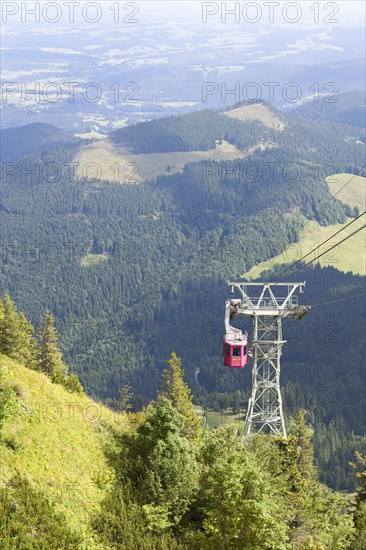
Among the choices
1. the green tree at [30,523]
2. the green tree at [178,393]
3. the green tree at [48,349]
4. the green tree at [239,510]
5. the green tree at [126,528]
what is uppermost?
the green tree at [30,523]

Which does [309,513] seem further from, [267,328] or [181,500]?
[267,328]

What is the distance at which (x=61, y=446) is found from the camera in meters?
42.0

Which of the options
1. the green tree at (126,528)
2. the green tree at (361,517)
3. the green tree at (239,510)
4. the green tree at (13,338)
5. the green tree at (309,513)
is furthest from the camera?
the green tree at (13,338)

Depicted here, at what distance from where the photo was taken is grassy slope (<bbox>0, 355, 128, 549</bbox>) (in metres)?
37.5

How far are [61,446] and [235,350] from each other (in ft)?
48.2

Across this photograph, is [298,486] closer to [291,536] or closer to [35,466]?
[291,536]

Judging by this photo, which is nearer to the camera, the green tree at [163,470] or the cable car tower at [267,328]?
the green tree at [163,470]

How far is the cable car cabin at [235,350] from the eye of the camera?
48750 mm

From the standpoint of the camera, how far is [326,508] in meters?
46.7

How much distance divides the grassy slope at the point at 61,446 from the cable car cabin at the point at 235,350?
954 centimetres

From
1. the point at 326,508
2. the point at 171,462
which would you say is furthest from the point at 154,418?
the point at 326,508

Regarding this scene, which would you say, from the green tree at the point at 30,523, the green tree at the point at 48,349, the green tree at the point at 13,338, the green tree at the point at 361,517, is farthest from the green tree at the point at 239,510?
the green tree at the point at 48,349

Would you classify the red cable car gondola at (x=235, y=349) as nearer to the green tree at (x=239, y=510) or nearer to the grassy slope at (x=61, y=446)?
the grassy slope at (x=61, y=446)

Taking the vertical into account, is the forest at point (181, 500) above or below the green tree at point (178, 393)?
above
